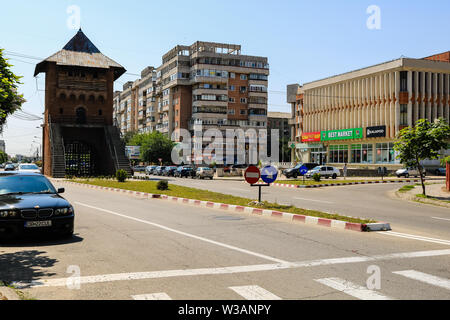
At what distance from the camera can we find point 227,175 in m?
55.5

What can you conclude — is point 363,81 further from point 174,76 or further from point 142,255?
point 142,255

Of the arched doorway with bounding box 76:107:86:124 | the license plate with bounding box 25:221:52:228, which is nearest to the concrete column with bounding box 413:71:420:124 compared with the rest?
the arched doorway with bounding box 76:107:86:124

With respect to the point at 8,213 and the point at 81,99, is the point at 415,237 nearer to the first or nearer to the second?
the point at 8,213

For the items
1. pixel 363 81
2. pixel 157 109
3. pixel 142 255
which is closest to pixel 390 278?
pixel 142 255

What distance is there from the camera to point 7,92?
7.75 m

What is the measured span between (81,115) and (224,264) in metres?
51.6

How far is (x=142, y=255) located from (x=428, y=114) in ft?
192

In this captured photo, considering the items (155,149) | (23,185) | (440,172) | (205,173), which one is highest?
(155,149)

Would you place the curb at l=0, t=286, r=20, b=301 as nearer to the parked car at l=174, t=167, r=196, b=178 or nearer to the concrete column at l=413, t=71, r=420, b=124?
the parked car at l=174, t=167, r=196, b=178

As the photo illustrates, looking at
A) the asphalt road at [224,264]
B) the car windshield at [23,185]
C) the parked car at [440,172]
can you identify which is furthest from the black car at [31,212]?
the parked car at [440,172]

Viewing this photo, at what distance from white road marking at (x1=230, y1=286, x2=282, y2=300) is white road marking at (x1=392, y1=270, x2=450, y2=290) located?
2242mm

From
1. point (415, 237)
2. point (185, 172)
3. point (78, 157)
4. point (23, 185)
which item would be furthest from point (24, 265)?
point (78, 157)

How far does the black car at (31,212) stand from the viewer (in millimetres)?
8234

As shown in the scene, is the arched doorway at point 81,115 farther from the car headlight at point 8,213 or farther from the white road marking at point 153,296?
the white road marking at point 153,296
